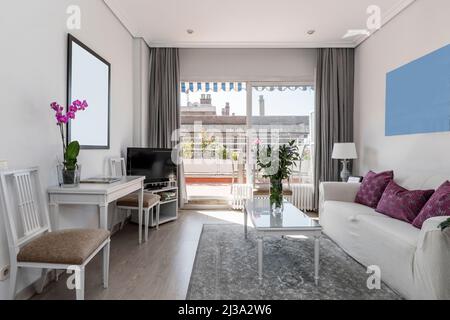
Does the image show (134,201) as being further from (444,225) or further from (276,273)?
(444,225)

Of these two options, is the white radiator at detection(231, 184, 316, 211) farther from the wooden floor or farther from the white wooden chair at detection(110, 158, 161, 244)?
the white wooden chair at detection(110, 158, 161, 244)

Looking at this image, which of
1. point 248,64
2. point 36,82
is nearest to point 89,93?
point 36,82

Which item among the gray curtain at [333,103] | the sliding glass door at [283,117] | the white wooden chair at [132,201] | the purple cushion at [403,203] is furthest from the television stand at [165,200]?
the purple cushion at [403,203]

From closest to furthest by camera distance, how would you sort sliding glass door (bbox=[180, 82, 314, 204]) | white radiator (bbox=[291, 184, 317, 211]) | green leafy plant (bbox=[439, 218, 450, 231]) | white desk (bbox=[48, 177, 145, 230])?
1. green leafy plant (bbox=[439, 218, 450, 231])
2. white desk (bbox=[48, 177, 145, 230])
3. white radiator (bbox=[291, 184, 317, 211])
4. sliding glass door (bbox=[180, 82, 314, 204])

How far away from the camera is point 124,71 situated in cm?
404

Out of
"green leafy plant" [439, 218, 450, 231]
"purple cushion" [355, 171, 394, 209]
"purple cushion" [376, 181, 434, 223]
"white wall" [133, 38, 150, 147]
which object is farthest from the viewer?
"white wall" [133, 38, 150, 147]

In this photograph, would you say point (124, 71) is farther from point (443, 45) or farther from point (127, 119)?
point (443, 45)

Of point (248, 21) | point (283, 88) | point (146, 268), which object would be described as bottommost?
point (146, 268)

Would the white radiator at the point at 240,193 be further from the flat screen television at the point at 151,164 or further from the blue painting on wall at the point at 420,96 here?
the blue painting on wall at the point at 420,96

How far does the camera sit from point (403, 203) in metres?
2.62

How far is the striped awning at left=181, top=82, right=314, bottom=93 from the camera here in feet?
16.5

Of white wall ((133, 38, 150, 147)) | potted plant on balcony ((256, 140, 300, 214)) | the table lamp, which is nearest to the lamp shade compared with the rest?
the table lamp

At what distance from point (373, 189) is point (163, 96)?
3.45 metres

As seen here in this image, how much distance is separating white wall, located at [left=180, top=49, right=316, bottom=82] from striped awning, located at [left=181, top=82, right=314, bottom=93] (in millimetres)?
146
